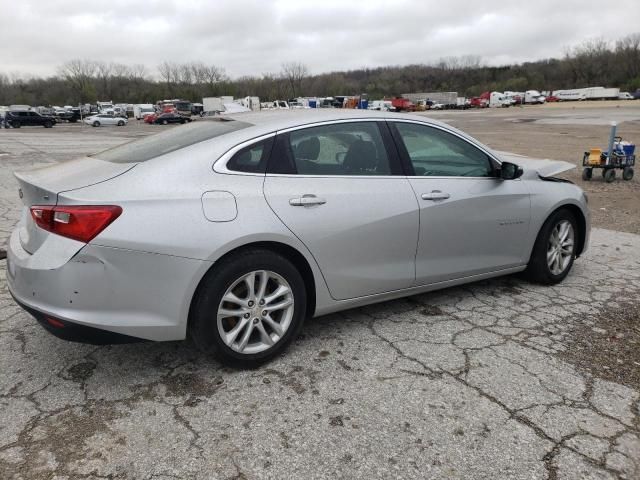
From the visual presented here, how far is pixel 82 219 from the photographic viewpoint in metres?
2.66

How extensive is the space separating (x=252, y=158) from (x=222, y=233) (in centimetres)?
56

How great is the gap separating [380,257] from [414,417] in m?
1.17

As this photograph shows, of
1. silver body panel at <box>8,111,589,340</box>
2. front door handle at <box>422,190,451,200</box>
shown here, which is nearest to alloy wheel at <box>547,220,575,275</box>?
silver body panel at <box>8,111,589,340</box>

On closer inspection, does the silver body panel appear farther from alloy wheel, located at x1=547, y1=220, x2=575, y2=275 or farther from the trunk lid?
alloy wheel, located at x1=547, y1=220, x2=575, y2=275

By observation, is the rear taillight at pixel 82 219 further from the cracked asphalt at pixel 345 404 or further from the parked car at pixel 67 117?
the parked car at pixel 67 117

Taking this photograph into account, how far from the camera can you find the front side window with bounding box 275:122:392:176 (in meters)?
3.34

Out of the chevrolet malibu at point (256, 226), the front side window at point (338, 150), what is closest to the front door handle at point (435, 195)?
the chevrolet malibu at point (256, 226)

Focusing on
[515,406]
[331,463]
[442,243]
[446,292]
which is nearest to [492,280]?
[446,292]

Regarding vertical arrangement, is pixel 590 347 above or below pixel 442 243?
below

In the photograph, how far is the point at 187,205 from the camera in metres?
2.83

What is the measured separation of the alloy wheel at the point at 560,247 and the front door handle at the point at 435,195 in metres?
1.41

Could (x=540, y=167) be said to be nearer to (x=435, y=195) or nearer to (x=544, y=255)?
(x=544, y=255)

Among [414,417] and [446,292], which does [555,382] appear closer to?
[414,417]

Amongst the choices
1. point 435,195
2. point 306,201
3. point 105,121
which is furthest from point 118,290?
point 105,121
